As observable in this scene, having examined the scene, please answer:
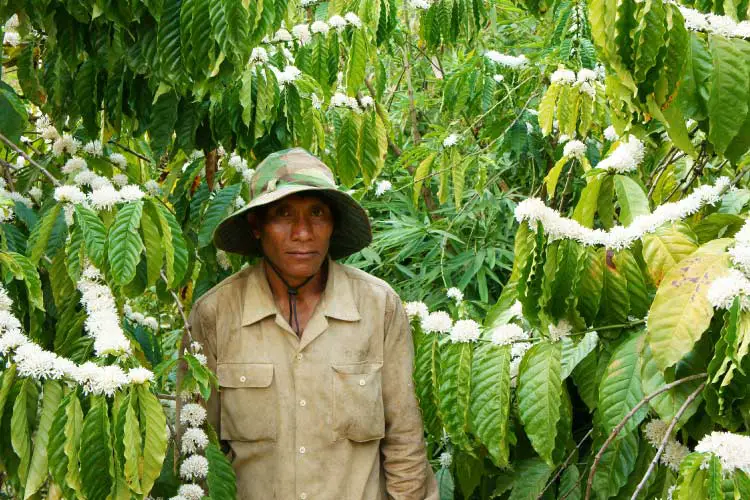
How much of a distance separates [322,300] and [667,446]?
881mm

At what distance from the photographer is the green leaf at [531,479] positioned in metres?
2.33

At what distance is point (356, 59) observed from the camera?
2.68m

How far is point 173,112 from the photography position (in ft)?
7.57

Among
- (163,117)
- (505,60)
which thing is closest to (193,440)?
(163,117)

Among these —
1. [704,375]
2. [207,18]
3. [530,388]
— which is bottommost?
[530,388]

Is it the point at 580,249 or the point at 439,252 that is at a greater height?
the point at 580,249

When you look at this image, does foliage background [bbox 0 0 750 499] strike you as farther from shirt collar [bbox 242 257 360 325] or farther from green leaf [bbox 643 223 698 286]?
shirt collar [bbox 242 257 360 325]

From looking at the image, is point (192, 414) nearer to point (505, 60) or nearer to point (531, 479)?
point (531, 479)

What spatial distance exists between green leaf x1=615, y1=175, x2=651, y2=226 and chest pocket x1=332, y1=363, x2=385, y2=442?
0.73 metres

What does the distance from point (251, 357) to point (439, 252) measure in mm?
1656

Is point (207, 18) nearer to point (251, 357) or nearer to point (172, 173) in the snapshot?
point (251, 357)

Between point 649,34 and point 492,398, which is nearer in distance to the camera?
point 649,34

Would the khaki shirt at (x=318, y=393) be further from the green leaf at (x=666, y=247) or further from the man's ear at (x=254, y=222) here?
the green leaf at (x=666, y=247)

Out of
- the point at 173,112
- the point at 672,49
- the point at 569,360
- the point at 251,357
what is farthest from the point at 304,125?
the point at 672,49
